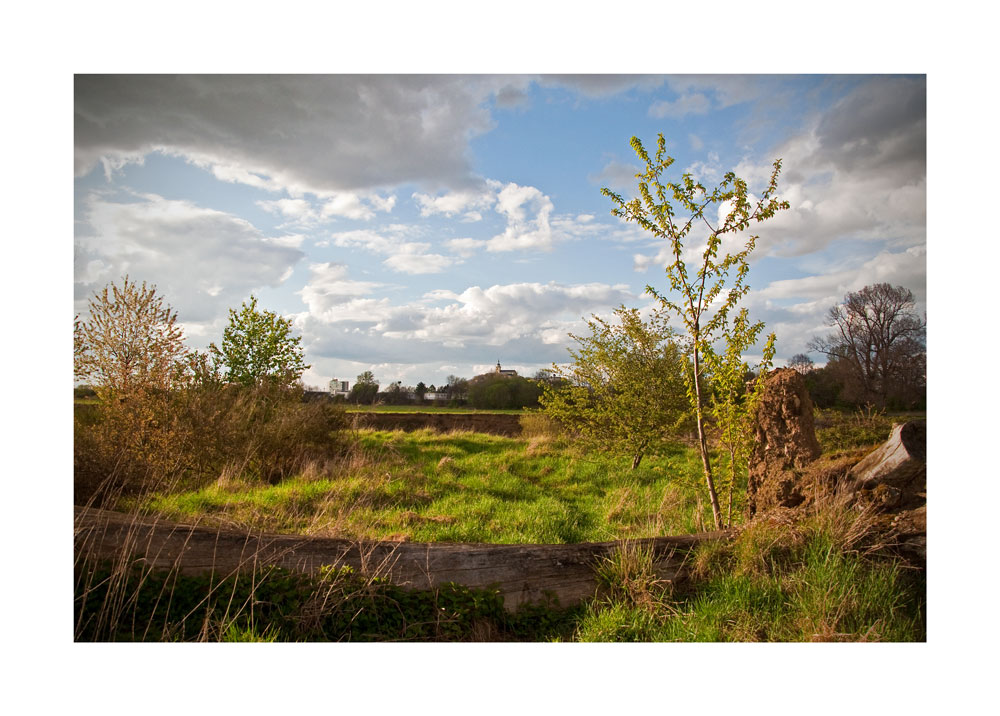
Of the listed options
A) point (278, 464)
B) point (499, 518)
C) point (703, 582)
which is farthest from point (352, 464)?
point (703, 582)

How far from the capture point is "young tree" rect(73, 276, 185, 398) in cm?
610

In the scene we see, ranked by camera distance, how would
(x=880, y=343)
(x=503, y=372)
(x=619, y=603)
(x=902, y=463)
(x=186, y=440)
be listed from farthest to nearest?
(x=503, y=372) < (x=186, y=440) < (x=880, y=343) < (x=902, y=463) < (x=619, y=603)

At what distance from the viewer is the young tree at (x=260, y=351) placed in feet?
36.5

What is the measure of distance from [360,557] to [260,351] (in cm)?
824

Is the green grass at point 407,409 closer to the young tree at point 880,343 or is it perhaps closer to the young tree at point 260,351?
the young tree at point 260,351

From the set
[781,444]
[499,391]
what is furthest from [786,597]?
[499,391]

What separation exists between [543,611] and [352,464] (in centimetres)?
615

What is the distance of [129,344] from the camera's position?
662 cm

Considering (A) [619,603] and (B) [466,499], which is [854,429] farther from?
(B) [466,499]

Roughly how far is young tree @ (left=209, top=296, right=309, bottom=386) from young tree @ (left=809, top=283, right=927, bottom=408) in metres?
9.37

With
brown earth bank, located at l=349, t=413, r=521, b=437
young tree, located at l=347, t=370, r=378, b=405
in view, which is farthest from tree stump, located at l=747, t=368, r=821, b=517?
brown earth bank, located at l=349, t=413, r=521, b=437

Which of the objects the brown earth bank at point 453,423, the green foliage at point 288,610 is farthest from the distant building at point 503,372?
the brown earth bank at point 453,423

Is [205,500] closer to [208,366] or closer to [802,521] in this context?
[208,366]

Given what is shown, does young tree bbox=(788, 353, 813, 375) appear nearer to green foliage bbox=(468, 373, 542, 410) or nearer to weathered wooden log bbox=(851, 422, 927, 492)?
weathered wooden log bbox=(851, 422, 927, 492)
